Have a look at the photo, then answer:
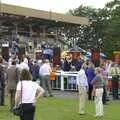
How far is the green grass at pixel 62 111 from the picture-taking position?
65.7ft

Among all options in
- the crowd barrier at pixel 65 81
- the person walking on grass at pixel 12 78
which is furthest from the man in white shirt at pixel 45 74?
the person walking on grass at pixel 12 78

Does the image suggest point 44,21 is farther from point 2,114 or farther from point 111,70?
point 2,114

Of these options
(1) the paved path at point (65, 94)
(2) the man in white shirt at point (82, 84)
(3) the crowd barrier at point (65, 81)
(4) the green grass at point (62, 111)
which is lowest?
(1) the paved path at point (65, 94)

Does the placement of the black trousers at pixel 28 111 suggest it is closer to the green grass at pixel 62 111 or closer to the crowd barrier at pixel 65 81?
the green grass at pixel 62 111

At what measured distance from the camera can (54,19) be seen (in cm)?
5306

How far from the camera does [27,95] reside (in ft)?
40.9

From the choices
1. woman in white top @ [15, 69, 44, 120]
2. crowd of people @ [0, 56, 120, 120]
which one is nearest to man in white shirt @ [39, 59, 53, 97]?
crowd of people @ [0, 56, 120, 120]

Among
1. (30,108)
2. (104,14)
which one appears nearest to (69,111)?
(30,108)

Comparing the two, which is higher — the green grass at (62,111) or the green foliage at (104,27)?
the green foliage at (104,27)

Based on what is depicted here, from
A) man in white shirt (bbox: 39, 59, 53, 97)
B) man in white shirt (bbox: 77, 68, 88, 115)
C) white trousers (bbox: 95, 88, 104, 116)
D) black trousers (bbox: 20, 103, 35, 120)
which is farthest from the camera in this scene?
man in white shirt (bbox: 39, 59, 53, 97)

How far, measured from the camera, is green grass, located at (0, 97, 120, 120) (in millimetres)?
20016

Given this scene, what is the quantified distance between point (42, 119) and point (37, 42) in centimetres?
3451

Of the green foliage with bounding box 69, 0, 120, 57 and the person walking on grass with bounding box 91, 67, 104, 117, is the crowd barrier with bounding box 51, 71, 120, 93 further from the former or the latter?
the green foliage with bounding box 69, 0, 120, 57

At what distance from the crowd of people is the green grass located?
1.32 ft
